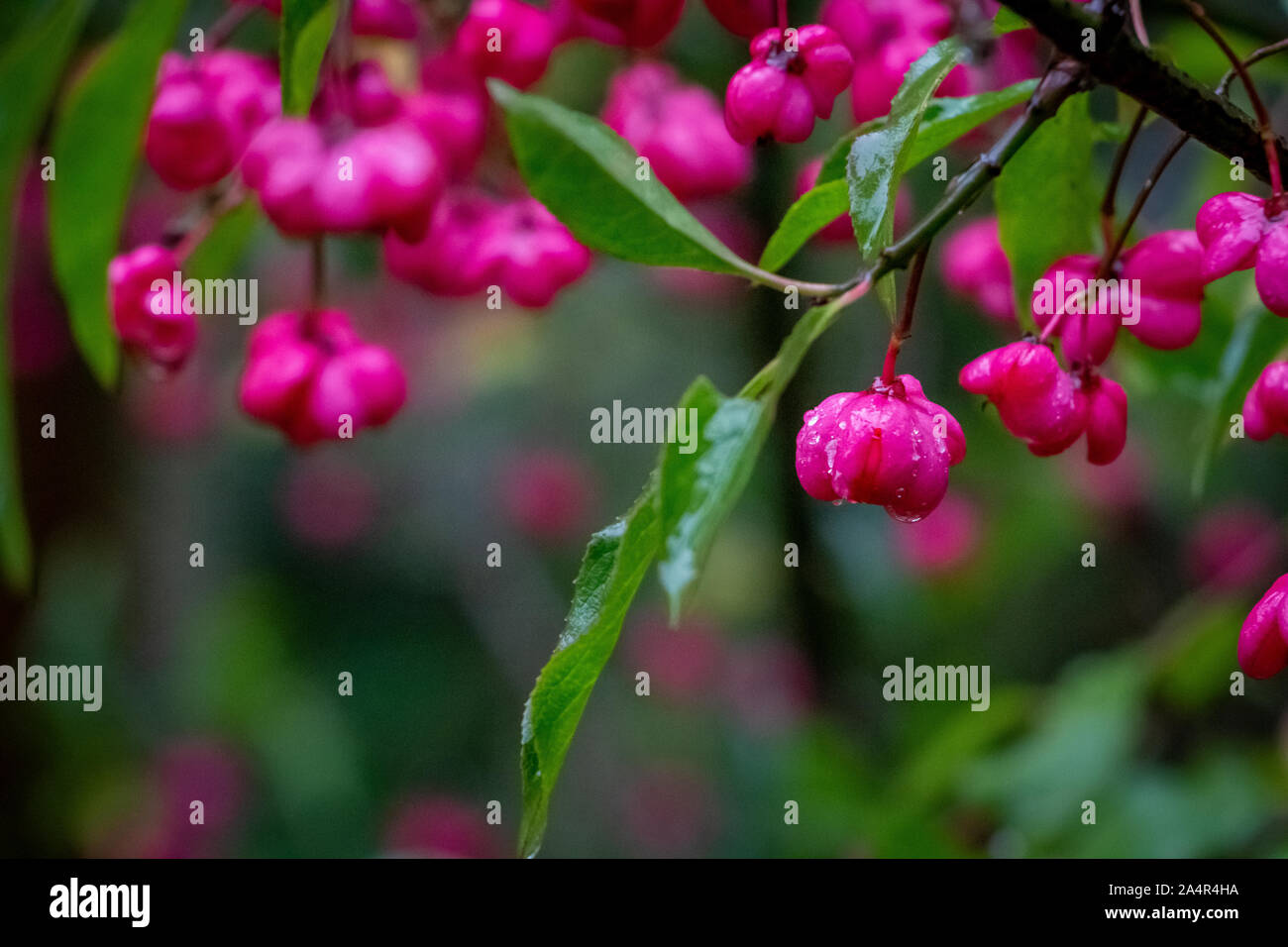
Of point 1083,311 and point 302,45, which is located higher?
point 302,45

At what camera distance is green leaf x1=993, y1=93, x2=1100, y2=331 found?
2.29 ft

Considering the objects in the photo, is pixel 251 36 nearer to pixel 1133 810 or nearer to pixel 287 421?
pixel 287 421

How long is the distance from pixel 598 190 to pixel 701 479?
143 millimetres

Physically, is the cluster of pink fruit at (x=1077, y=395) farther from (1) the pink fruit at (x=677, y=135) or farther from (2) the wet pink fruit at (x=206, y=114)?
(2) the wet pink fruit at (x=206, y=114)

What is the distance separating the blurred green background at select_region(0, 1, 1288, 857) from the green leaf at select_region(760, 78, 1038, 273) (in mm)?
626

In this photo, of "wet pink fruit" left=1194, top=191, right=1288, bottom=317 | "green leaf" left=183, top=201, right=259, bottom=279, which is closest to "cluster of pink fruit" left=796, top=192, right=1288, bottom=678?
"wet pink fruit" left=1194, top=191, right=1288, bottom=317

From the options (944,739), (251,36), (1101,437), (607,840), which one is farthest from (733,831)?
(1101,437)

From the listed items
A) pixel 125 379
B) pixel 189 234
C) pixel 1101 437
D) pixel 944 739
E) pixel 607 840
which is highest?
pixel 125 379

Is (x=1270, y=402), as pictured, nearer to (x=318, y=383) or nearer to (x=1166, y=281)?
(x=1166, y=281)

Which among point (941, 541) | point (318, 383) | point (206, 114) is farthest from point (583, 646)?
point (941, 541)

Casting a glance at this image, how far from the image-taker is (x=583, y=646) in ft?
1.71
